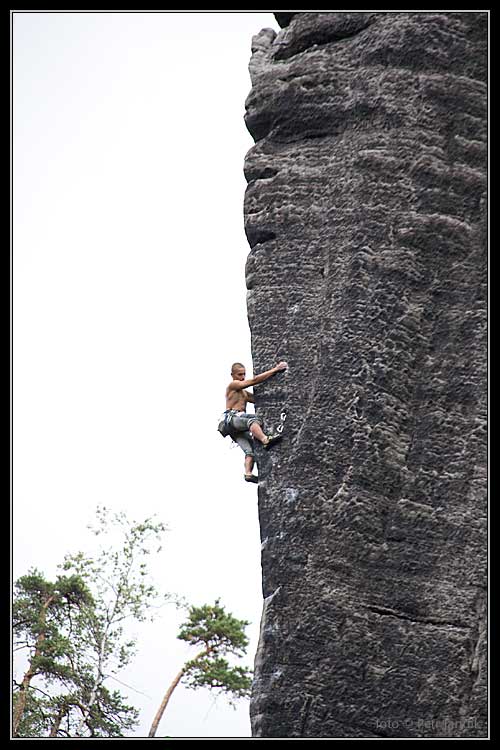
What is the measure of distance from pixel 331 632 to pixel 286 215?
267 centimetres

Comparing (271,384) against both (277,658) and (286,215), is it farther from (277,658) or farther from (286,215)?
(277,658)

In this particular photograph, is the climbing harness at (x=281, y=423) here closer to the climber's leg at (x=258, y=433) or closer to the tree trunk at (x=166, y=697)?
the climber's leg at (x=258, y=433)

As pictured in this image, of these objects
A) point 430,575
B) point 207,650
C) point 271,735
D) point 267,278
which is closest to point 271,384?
point 267,278

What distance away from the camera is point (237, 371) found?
716cm

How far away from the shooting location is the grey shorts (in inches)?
278

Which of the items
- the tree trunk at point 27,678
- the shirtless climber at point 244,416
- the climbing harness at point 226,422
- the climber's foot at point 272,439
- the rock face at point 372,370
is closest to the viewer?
the rock face at point 372,370

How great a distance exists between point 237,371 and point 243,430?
382 mm

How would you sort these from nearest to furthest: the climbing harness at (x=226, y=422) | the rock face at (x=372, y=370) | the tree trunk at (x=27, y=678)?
the rock face at (x=372, y=370), the climbing harness at (x=226, y=422), the tree trunk at (x=27, y=678)

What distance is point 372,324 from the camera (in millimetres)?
6824

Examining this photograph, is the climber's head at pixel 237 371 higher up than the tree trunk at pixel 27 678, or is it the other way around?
the climber's head at pixel 237 371

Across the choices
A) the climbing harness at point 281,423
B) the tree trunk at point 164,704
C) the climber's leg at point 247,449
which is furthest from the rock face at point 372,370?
the tree trunk at point 164,704

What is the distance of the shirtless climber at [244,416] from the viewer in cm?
700

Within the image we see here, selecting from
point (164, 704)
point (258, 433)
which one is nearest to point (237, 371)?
point (258, 433)

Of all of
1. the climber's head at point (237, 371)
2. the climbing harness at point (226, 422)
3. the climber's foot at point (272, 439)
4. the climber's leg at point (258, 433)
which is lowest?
the climber's foot at point (272, 439)
